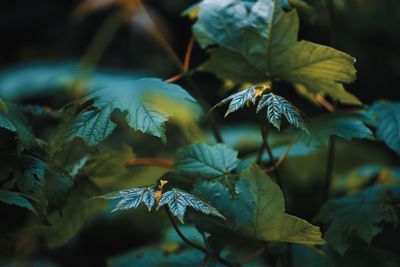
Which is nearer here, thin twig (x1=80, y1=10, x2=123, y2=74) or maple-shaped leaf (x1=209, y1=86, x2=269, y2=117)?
maple-shaped leaf (x1=209, y1=86, x2=269, y2=117)

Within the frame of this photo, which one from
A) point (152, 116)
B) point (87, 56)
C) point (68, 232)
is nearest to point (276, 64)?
point (152, 116)

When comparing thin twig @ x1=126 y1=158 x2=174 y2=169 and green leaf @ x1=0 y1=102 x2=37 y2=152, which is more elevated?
green leaf @ x1=0 y1=102 x2=37 y2=152

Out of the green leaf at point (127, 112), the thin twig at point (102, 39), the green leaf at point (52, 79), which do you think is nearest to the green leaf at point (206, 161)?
the green leaf at point (127, 112)

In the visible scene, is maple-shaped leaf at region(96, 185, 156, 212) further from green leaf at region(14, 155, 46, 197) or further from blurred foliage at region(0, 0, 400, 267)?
green leaf at region(14, 155, 46, 197)

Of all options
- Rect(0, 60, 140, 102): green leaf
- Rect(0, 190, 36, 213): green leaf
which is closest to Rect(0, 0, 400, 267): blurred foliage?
Rect(0, 190, 36, 213): green leaf

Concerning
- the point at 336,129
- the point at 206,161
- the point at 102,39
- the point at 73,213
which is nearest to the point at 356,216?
the point at 336,129

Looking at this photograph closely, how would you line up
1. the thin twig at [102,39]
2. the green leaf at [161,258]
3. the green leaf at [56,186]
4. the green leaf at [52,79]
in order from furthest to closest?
the thin twig at [102,39] → the green leaf at [52,79] → the green leaf at [161,258] → the green leaf at [56,186]

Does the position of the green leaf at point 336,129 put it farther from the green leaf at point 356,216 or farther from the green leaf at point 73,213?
the green leaf at point 73,213
